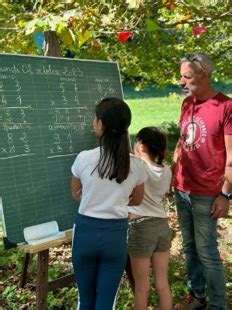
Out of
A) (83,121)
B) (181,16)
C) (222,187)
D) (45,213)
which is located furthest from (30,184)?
(181,16)

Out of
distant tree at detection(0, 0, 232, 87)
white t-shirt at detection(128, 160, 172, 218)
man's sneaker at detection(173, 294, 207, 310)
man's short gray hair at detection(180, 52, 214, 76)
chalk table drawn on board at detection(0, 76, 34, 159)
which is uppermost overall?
distant tree at detection(0, 0, 232, 87)

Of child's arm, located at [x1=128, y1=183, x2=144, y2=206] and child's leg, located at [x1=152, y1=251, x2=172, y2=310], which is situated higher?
child's arm, located at [x1=128, y1=183, x2=144, y2=206]

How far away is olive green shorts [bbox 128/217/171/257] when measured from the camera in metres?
2.87

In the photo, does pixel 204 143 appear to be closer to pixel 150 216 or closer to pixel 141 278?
pixel 150 216

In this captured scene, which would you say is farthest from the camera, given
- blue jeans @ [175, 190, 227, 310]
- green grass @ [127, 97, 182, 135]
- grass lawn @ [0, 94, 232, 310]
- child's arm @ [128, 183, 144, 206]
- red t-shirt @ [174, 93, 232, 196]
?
green grass @ [127, 97, 182, 135]

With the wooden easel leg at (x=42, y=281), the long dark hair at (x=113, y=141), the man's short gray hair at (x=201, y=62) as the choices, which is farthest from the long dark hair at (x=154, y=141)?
the wooden easel leg at (x=42, y=281)

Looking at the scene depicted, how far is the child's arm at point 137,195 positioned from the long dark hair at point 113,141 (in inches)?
7.2

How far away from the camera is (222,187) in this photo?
2982mm

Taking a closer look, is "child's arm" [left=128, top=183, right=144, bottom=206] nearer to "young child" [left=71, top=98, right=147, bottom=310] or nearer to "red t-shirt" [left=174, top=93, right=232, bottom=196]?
"young child" [left=71, top=98, right=147, bottom=310]

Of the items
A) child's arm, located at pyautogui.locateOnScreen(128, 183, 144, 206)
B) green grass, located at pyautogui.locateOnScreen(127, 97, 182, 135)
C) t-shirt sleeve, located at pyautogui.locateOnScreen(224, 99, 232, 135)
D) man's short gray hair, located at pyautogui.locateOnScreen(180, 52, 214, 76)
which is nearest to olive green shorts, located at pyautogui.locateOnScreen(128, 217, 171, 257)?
child's arm, located at pyautogui.locateOnScreen(128, 183, 144, 206)

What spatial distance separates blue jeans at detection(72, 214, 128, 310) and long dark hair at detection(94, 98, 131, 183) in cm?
25

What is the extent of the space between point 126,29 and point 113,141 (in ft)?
6.86

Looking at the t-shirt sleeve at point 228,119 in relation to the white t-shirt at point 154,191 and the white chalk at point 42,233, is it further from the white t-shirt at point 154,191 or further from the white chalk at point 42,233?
the white chalk at point 42,233

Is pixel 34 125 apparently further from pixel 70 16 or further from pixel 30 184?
pixel 70 16
